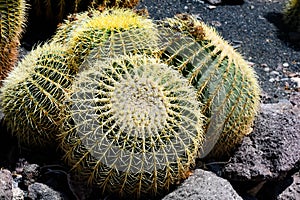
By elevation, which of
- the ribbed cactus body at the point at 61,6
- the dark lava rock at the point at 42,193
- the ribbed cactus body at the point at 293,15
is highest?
the ribbed cactus body at the point at 61,6

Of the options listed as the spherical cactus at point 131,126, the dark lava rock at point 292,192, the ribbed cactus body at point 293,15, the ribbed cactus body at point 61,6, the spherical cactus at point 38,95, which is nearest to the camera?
the spherical cactus at point 131,126

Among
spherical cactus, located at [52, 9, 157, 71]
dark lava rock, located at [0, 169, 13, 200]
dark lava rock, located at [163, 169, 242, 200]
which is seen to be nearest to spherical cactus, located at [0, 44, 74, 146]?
spherical cactus, located at [52, 9, 157, 71]

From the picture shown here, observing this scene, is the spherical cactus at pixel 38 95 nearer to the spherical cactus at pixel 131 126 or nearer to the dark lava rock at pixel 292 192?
the spherical cactus at pixel 131 126

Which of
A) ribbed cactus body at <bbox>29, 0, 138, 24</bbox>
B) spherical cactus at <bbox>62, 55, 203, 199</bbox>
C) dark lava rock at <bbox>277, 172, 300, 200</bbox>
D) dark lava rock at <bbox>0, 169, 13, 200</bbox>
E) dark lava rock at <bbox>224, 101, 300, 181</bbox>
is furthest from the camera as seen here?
ribbed cactus body at <bbox>29, 0, 138, 24</bbox>

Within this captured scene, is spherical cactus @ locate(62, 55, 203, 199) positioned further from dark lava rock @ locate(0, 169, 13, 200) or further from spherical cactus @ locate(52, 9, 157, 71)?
dark lava rock @ locate(0, 169, 13, 200)

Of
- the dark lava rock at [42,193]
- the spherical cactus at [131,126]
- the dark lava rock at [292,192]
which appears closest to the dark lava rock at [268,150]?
the dark lava rock at [292,192]

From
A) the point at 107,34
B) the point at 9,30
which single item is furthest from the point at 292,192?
the point at 9,30
